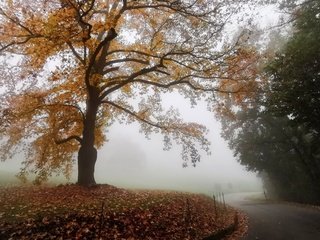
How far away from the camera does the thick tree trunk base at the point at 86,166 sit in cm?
1653

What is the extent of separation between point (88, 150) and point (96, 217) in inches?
266

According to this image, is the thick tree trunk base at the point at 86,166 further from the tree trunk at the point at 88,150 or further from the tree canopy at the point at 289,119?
the tree canopy at the point at 289,119

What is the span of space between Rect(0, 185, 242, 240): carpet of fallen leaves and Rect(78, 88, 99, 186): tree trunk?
3.31ft

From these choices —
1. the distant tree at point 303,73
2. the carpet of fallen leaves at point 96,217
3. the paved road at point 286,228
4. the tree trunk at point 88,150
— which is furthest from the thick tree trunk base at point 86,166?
the distant tree at point 303,73

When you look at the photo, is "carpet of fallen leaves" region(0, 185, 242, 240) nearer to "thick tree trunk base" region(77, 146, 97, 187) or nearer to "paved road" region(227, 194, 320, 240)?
"thick tree trunk base" region(77, 146, 97, 187)

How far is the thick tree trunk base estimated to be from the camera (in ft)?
54.2

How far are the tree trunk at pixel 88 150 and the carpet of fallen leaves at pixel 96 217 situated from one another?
1.01 metres

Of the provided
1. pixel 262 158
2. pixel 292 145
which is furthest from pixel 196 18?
pixel 262 158

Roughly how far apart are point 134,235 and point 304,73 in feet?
42.5

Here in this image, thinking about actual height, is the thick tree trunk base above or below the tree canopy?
below

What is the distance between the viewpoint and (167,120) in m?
20.2

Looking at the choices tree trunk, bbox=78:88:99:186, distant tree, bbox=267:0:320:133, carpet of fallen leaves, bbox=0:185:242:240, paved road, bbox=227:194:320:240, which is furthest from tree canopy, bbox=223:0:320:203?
tree trunk, bbox=78:88:99:186

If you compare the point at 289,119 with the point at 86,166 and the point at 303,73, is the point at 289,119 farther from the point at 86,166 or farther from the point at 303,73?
the point at 86,166

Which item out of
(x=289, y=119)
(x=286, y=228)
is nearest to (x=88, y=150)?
(x=286, y=228)
